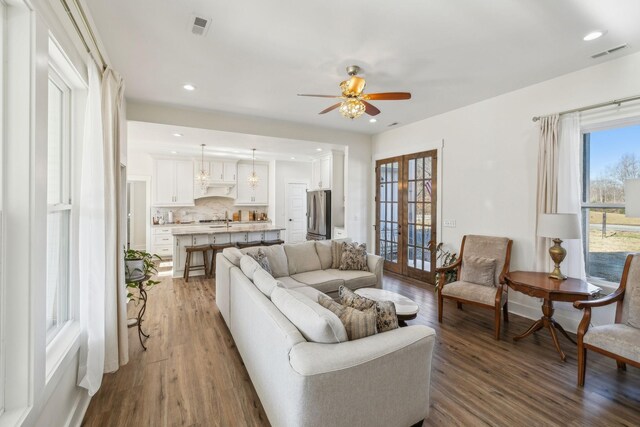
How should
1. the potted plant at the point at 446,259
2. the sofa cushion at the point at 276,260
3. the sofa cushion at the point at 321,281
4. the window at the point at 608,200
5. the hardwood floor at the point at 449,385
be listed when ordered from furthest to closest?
the potted plant at the point at 446,259
the sofa cushion at the point at 276,260
the sofa cushion at the point at 321,281
the window at the point at 608,200
the hardwood floor at the point at 449,385

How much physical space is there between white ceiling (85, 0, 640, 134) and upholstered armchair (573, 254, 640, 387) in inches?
81.2

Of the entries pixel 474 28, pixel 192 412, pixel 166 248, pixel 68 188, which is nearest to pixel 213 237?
pixel 166 248

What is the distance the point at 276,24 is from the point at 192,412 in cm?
296

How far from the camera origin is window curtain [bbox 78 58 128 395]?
2.03 m

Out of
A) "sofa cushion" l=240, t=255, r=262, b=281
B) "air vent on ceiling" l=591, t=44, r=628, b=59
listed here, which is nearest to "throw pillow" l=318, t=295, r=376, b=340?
"sofa cushion" l=240, t=255, r=262, b=281

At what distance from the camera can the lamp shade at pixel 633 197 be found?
6.75 feet

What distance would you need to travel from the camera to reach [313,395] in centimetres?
135

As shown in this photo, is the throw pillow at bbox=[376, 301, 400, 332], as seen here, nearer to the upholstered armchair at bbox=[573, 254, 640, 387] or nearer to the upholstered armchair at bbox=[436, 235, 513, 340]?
the upholstered armchair at bbox=[573, 254, 640, 387]

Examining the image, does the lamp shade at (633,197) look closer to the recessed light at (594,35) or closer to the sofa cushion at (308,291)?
the recessed light at (594,35)

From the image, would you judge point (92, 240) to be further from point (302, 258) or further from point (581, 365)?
point (581, 365)

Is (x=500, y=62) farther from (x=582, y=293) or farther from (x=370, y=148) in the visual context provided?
(x=370, y=148)

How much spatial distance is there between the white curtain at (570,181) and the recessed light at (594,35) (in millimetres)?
848

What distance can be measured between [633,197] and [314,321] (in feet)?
8.15

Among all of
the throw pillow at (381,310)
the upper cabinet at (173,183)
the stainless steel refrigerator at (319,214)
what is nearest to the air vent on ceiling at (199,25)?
the throw pillow at (381,310)
